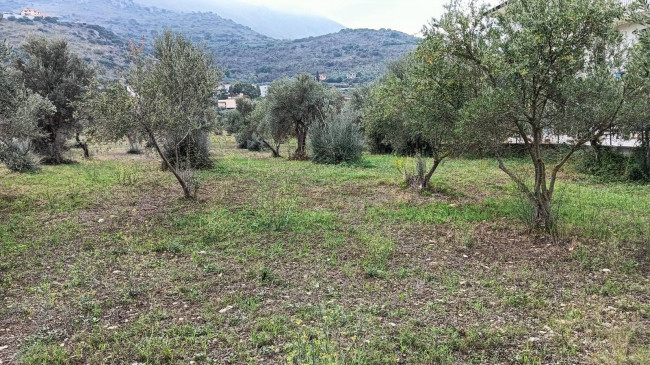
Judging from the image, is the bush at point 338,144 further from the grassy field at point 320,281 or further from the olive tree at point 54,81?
the olive tree at point 54,81

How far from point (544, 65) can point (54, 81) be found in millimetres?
19735

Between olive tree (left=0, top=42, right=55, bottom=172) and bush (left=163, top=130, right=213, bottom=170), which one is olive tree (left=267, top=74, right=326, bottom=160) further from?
olive tree (left=0, top=42, right=55, bottom=172)

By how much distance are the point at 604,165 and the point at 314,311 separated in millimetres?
14137

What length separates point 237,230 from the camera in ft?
25.6

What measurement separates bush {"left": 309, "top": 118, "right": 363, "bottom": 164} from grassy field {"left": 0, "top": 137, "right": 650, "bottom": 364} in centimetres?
889

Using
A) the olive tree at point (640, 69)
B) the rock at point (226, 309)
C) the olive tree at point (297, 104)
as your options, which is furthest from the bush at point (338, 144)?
the rock at point (226, 309)

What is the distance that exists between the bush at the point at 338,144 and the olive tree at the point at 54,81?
10.4 m

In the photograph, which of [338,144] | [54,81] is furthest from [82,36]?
[338,144]

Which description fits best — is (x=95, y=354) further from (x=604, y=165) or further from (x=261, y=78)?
(x=261, y=78)

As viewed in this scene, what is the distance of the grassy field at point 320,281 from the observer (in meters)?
3.85

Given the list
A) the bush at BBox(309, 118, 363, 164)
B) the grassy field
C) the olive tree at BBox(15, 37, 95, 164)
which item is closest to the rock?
the grassy field

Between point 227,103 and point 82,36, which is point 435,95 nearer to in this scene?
point 227,103

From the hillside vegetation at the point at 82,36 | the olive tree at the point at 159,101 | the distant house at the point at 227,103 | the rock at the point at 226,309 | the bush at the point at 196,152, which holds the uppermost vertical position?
the hillside vegetation at the point at 82,36

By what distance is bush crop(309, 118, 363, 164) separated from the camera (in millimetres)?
19141
